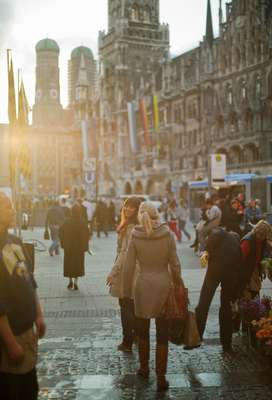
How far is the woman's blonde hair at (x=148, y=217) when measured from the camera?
5.85 meters

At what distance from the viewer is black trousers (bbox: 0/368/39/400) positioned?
3809 mm

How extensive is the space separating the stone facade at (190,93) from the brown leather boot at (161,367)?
44908 millimetres

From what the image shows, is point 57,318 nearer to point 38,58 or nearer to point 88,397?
point 88,397

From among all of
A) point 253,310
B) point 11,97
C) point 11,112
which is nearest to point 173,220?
point 11,112

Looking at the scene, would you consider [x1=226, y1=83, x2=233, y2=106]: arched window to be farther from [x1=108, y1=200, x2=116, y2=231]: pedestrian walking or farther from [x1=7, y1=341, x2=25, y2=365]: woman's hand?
[x1=7, y1=341, x2=25, y2=365]: woman's hand

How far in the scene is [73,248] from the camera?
39.8ft

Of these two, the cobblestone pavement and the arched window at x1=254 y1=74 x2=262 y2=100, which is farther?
the arched window at x1=254 y1=74 x2=262 y2=100

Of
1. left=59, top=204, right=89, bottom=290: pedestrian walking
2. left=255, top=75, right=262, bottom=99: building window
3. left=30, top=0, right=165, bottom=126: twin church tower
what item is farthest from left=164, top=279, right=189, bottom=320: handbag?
left=30, top=0, right=165, bottom=126: twin church tower

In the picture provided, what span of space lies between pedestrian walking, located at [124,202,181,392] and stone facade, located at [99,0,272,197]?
44.7m

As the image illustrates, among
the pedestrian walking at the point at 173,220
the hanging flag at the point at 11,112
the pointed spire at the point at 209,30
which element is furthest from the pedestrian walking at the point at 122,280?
the pointed spire at the point at 209,30

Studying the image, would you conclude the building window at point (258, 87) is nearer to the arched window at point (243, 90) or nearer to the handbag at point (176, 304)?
the arched window at point (243, 90)

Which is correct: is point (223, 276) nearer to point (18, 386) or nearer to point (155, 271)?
point (155, 271)

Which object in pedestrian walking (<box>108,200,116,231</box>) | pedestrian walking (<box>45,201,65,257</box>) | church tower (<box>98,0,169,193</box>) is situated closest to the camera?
pedestrian walking (<box>45,201,65,257</box>)

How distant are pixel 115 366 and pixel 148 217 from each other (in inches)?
67.8
